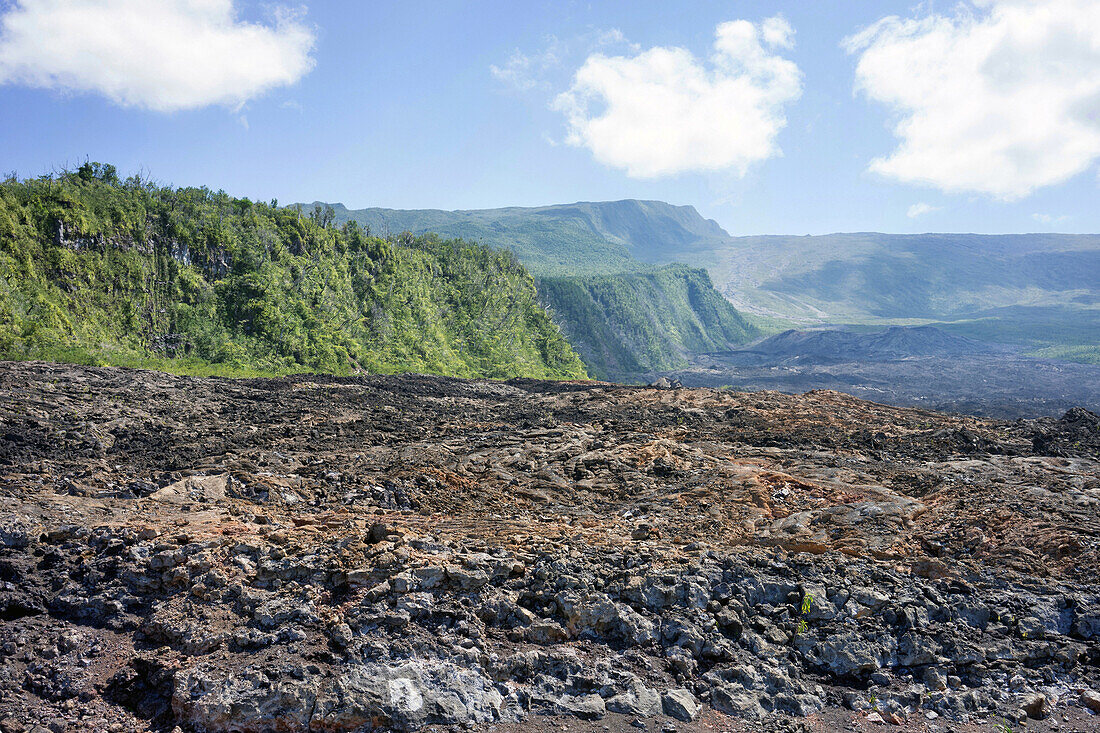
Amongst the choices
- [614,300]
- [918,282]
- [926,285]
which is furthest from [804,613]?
[926,285]

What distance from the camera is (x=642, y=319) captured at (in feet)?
270

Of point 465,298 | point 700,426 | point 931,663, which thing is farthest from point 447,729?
point 465,298

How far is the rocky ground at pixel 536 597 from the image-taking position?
18.2ft

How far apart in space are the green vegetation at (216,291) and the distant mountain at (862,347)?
47.0 meters

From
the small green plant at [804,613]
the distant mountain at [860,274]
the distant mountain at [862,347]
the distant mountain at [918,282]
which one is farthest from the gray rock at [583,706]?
the distant mountain at [918,282]

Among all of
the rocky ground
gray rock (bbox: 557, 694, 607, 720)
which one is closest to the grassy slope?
the rocky ground

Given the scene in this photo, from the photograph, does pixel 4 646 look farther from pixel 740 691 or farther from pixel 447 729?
pixel 740 691

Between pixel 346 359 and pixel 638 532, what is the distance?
27.3m

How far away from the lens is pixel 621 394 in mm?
26703

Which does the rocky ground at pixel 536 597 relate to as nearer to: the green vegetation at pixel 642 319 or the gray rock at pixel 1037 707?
the gray rock at pixel 1037 707

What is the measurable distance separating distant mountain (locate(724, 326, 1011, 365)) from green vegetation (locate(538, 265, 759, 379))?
348 inches

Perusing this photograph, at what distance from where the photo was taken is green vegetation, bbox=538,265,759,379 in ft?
229

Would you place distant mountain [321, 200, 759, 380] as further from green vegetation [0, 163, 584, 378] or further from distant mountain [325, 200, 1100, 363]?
green vegetation [0, 163, 584, 378]

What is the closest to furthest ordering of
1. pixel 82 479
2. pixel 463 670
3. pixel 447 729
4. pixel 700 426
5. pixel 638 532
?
pixel 447 729 → pixel 463 670 → pixel 638 532 → pixel 82 479 → pixel 700 426
